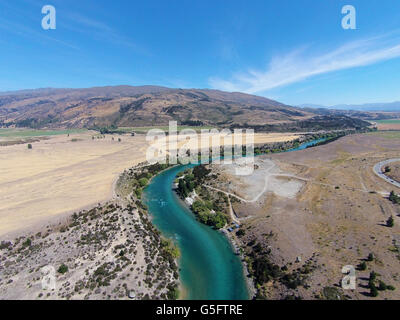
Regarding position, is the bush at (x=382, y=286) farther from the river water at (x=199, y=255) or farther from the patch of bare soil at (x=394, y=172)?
the patch of bare soil at (x=394, y=172)

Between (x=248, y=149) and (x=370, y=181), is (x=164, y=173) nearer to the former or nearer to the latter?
(x=248, y=149)

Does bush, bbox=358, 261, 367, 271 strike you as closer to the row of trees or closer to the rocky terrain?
the row of trees

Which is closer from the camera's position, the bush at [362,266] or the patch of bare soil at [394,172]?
the bush at [362,266]

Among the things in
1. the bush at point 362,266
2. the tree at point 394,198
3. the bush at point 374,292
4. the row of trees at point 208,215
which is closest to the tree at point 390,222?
the tree at point 394,198

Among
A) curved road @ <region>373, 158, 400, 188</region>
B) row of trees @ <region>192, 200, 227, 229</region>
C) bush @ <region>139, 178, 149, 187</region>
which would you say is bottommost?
row of trees @ <region>192, 200, 227, 229</region>

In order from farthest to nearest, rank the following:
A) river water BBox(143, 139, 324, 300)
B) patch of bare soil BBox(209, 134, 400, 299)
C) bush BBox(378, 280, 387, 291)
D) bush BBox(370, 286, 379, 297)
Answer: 1. river water BBox(143, 139, 324, 300)
2. patch of bare soil BBox(209, 134, 400, 299)
3. bush BBox(378, 280, 387, 291)
4. bush BBox(370, 286, 379, 297)

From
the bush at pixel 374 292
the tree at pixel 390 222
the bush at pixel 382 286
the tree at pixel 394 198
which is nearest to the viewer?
the bush at pixel 374 292

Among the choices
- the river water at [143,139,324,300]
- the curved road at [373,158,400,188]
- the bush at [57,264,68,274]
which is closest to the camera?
the bush at [57,264,68,274]

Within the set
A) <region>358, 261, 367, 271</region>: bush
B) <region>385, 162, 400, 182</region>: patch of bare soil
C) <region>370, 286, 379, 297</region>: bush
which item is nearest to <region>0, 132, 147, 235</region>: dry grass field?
<region>358, 261, 367, 271</region>: bush

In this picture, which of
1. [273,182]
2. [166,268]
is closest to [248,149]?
[273,182]

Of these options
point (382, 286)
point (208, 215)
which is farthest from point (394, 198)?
point (208, 215)

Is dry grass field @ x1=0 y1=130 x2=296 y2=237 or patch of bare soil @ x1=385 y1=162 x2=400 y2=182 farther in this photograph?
patch of bare soil @ x1=385 y1=162 x2=400 y2=182
